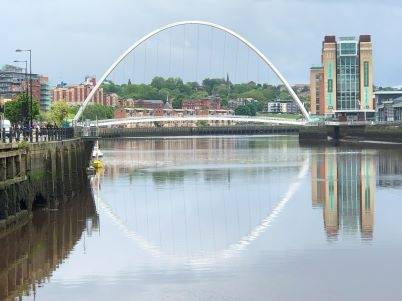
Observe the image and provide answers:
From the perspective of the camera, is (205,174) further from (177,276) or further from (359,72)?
(359,72)

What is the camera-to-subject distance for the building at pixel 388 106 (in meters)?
138

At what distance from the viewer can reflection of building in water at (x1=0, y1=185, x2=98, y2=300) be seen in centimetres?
2033

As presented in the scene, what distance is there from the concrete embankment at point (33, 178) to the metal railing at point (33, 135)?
58 cm

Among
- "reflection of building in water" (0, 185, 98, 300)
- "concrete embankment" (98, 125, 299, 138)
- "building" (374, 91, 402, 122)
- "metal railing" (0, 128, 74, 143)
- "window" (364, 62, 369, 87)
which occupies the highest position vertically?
"window" (364, 62, 369, 87)

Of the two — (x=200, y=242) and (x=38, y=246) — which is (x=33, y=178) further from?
(x=200, y=242)

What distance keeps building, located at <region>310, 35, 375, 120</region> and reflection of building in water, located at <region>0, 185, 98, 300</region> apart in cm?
11741

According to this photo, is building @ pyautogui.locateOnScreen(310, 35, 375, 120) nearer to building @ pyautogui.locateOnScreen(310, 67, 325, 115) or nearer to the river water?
building @ pyautogui.locateOnScreen(310, 67, 325, 115)

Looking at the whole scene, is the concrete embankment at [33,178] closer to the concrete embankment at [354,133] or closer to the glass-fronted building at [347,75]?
the concrete embankment at [354,133]

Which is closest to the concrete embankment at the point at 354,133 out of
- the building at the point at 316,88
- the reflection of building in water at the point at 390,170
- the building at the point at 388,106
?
the building at the point at 388,106

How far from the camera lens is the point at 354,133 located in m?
118

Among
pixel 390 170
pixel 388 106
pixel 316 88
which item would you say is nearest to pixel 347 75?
pixel 388 106

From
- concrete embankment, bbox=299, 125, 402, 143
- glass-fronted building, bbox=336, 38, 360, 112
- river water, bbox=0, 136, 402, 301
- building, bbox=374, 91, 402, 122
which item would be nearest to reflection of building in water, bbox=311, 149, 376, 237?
river water, bbox=0, 136, 402, 301

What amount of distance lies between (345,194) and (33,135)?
547 inches

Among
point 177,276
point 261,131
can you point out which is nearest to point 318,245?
point 177,276
